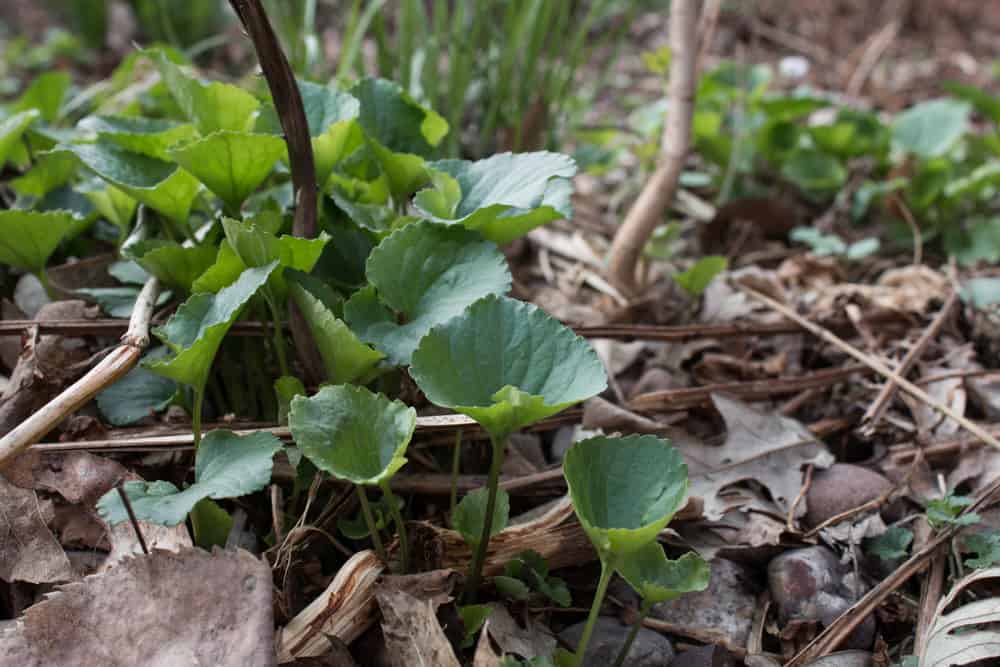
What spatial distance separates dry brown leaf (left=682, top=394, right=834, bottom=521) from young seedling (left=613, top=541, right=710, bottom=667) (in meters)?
0.29

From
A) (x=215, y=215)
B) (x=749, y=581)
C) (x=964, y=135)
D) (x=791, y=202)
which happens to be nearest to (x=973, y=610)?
(x=749, y=581)

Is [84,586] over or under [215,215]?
under

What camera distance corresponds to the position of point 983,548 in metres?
0.86

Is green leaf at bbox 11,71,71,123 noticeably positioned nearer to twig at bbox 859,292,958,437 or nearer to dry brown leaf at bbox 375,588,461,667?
dry brown leaf at bbox 375,588,461,667

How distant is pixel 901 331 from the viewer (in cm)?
136

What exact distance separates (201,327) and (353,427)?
191 millimetres

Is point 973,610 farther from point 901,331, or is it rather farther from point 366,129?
point 366,129

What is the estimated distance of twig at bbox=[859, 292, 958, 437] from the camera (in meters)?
1.13

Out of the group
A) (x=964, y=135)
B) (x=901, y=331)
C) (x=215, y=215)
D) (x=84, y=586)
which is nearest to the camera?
(x=84, y=586)

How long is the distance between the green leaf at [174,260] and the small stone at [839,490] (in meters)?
0.73

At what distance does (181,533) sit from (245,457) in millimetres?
117

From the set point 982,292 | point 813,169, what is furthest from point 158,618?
point 813,169

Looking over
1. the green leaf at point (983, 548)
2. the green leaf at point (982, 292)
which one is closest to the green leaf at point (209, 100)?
the green leaf at point (983, 548)

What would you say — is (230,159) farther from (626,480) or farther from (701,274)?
(701,274)
